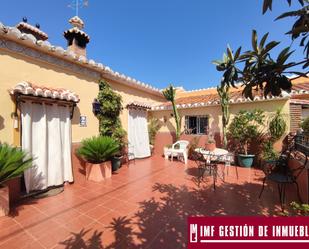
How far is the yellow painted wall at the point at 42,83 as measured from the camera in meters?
→ 4.91

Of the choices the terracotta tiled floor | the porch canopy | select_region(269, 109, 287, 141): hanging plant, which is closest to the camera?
the terracotta tiled floor

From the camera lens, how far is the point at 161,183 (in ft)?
20.9

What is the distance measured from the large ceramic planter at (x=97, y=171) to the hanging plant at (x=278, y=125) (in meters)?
7.60

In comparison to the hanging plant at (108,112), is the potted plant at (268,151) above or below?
below

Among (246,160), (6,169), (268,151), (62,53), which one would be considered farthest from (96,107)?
(268,151)

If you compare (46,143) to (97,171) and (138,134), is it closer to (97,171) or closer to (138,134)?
(97,171)

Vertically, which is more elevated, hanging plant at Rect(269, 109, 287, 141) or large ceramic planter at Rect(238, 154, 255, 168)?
hanging plant at Rect(269, 109, 287, 141)

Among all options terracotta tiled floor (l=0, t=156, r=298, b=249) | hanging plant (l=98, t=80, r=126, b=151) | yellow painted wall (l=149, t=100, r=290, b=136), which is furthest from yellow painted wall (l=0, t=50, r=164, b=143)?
yellow painted wall (l=149, t=100, r=290, b=136)

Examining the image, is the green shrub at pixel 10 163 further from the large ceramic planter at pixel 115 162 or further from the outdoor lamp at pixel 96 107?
the large ceramic planter at pixel 115 162

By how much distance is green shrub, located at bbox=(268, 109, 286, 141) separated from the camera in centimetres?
758

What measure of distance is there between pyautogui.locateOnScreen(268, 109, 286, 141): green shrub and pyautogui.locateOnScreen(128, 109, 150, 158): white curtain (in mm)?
6949

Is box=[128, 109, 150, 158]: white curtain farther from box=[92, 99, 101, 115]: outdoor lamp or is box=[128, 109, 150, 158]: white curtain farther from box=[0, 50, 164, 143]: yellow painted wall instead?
box=[92, 99, 101, 115]: outdoor lamp

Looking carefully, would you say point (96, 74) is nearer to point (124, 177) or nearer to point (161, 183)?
point (124, 177)

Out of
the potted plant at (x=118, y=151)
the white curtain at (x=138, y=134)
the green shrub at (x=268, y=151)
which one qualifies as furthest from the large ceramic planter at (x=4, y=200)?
the green shrub at (x=268, y=151)
